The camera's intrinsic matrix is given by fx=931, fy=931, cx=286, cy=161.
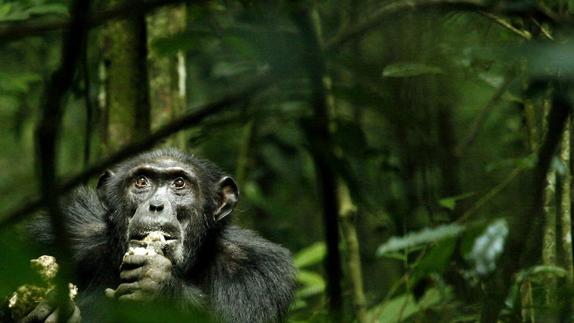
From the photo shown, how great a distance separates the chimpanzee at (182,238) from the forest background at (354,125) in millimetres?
376

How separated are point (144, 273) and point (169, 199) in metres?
0.73

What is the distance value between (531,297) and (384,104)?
2.54 meters

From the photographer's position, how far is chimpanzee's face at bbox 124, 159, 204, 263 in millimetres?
4336

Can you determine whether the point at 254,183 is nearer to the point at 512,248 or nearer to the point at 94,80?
the point at 94,80

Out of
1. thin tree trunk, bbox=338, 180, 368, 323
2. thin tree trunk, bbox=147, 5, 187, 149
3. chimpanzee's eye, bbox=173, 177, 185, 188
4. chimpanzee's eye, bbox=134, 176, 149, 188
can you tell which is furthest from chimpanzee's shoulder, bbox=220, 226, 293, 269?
thin tree trunk, bbox=338, 180, 368, 323

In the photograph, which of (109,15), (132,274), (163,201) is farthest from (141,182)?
(109,15)

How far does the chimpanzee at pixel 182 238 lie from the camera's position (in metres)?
4.38

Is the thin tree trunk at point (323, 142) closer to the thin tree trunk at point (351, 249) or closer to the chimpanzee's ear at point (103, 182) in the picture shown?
the thin tree trunk at point (351, 249)

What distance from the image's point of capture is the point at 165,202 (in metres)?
4.54

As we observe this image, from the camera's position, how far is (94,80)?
20.6 ft

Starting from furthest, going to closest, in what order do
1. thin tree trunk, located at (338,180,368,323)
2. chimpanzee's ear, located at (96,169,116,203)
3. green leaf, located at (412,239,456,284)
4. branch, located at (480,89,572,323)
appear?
1. chimpanzee's ear, located at (96,169,116,203)
2. thin tree trunk, located at (338,180,368,323)
3. green leaf, located at (412,239,456,284)
4. branch, located at (480,89,572,323)

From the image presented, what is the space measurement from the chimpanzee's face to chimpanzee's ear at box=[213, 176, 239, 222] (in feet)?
0.73

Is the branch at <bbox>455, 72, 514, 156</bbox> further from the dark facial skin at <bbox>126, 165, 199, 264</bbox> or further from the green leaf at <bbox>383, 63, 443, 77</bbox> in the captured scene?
the dark facial skin at <bbox>126, 165, 199, 264</bbox>

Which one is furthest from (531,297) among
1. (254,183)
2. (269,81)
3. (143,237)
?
(254,183)
